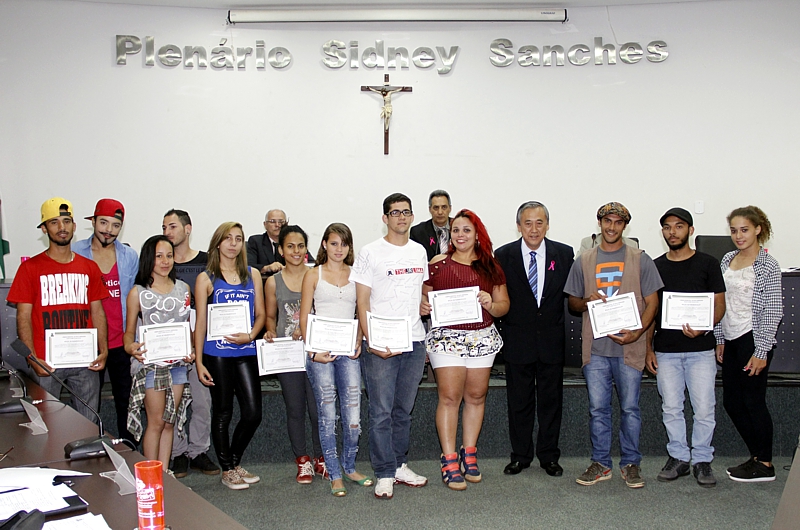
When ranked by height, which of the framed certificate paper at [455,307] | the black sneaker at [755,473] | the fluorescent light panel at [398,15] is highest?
the fluorescent light panel at [398,15]

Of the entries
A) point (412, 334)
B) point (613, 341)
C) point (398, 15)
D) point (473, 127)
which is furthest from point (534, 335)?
point (398, 15)

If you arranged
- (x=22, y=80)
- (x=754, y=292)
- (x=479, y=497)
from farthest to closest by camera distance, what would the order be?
(x=22, y=80) < (x=754, y=292) < (x=479, y=497)

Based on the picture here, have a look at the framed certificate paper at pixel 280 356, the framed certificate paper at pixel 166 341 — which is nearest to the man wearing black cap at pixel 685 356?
the framed certificate paper at pixel 280 356

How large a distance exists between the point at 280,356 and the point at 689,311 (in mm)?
2323

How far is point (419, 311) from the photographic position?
3.76 m

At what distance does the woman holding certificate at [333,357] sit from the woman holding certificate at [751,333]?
222 cm

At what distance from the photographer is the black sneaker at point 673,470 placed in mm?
3977

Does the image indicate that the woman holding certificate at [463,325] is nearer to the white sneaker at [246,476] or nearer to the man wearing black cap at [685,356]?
the man wearing black cap at [685,356]

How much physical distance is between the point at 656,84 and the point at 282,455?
516cm

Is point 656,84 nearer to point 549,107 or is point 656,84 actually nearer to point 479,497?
point 549,107

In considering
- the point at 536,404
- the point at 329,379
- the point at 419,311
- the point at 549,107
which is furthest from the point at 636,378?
the point at 549,107

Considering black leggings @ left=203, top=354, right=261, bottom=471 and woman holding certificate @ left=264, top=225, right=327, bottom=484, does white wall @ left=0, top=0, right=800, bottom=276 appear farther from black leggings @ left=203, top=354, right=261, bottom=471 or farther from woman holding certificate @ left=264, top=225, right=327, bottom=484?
black leggings @ left=203, top=354, right=261, bottom=471

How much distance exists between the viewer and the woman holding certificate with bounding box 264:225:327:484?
3.94m

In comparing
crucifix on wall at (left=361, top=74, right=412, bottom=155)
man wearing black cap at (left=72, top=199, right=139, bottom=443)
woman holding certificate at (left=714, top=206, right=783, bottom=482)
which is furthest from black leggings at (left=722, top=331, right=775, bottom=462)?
crucifix on wall at (left=361, top=74, right=412, bottom=155)
